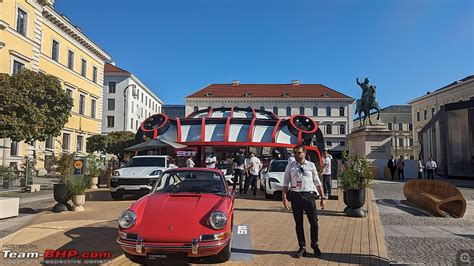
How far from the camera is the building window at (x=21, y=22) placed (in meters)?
30.2

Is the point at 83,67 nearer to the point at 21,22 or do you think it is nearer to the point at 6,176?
the point at 21,22

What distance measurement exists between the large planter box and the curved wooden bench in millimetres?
11514

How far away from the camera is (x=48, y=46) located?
36656mm

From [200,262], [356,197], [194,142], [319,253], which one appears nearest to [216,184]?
[200,262]

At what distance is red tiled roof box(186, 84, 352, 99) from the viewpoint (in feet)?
290

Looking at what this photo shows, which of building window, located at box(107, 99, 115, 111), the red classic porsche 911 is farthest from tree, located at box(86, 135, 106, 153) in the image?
Answer: the red classic porsche 911

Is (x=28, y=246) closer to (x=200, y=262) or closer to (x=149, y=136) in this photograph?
(x=200, y=262)

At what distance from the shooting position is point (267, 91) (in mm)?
90125

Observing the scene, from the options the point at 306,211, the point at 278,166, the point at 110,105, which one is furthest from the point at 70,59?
the point at 306,211

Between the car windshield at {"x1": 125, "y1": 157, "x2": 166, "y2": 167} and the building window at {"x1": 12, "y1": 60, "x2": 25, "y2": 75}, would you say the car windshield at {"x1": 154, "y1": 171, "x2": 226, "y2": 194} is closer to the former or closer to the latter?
the car windshield at {"x1": 125, "y1": 157, "x2": 166, "y2": 167}

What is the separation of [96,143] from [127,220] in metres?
39.3

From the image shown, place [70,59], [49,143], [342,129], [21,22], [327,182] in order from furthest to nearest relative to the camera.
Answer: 1. [342,129]
2. [70,59]
3. [49,143]
4. [21,22]
5. [327,182]

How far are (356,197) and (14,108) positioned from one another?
16.8m

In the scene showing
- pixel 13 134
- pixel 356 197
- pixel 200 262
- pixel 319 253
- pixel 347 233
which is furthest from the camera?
pixel 13 134
